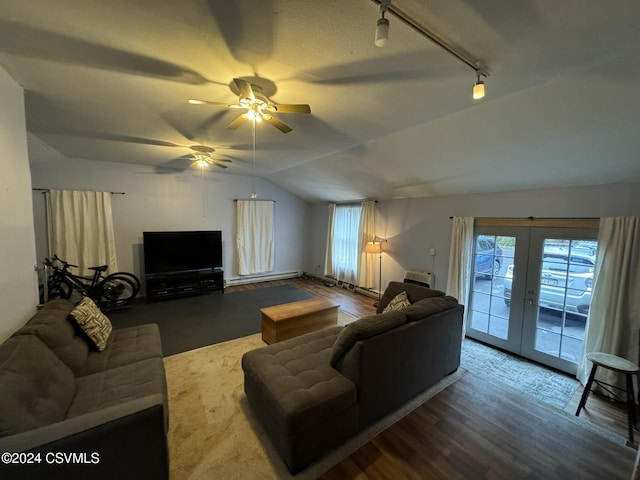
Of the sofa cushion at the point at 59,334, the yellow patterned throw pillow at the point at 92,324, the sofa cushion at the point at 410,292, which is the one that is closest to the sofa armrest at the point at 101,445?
the sofa cushion at the point at 59,334

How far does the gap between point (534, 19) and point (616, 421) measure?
3.42 metres

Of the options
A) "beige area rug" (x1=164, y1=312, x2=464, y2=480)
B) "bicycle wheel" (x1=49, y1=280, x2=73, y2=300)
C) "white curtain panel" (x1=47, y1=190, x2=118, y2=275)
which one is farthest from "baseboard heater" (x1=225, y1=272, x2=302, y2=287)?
"beige area rug" (x1=164, y1=312, x2=464, y2=480)

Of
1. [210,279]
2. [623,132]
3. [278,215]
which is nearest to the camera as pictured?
[623,132]

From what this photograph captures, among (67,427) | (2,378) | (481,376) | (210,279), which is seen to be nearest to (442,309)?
(481,376)

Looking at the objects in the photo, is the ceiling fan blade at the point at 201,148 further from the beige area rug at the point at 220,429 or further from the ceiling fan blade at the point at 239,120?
the beige area rug at the point at 220,429

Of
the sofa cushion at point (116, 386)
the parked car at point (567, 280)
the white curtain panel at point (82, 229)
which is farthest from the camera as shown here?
the white curtain panel at point (82, 229)

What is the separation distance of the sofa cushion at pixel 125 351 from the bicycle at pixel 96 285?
8.65ft

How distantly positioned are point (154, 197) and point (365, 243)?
4805 millimetres

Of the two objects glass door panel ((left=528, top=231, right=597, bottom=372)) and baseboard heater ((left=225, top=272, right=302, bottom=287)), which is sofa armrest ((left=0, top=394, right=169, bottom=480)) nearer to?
glass door panel ((left=528, top=231, right=597, bottom=372))

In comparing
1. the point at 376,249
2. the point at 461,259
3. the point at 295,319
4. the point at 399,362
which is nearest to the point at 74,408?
the point at 295,319

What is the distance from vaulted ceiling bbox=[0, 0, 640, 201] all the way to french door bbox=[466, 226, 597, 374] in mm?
713

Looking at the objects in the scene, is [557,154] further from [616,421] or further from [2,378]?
[2,378]

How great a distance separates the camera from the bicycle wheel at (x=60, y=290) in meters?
4.37

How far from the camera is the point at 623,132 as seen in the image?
2094 mm
